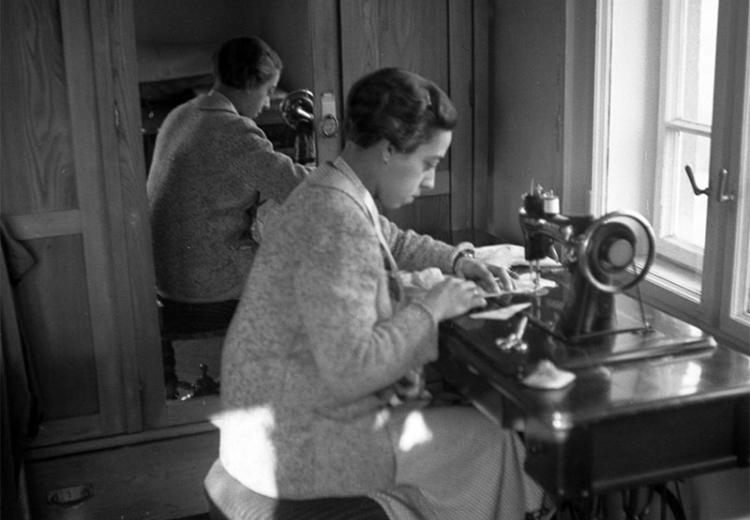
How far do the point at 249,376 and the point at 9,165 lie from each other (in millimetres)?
1288

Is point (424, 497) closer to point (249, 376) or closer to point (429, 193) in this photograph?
point (249, 376)

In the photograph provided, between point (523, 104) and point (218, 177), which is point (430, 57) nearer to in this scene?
point (523, 104)

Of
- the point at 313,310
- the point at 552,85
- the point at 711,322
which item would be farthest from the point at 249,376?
the point at 552,85

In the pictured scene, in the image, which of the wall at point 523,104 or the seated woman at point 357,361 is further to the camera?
the wall at point 523,104

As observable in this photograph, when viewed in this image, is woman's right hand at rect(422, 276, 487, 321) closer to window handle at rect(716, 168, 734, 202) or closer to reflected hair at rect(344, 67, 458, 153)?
reflected hair at rect(344, 67, 458, 153)

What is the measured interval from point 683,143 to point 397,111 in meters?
1.06

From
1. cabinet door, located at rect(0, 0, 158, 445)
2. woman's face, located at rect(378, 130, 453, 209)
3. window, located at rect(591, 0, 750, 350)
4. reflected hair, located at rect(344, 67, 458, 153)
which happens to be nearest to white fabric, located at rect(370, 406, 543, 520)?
woman's face, located at rect(378, 130, 453, 209)

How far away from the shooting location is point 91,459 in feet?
10.5

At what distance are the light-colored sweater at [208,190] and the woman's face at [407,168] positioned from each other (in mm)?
999

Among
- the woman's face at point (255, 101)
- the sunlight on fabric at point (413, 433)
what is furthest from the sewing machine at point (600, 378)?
the woman's face at point (255, 101)

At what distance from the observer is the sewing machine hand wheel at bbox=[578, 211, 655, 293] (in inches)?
82.0

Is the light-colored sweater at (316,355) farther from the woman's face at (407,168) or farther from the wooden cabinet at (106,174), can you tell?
the wooden cabinet at (106,174)

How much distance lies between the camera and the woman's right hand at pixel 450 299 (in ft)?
6.93

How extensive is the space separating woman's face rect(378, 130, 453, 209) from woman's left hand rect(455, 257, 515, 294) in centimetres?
35
